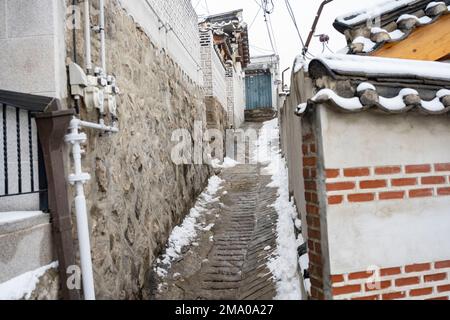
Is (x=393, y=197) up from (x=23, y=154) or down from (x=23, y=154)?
down

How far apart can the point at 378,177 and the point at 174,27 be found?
5.62 meters

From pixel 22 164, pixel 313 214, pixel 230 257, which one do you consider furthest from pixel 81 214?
pixel 230 257

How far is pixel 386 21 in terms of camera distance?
389 cm

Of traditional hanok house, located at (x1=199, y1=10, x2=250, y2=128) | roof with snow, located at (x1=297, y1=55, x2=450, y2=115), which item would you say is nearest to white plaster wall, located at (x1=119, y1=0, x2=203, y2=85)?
traditional hanok house, located at (x1=199, y1=10, x2=250, y2=128)

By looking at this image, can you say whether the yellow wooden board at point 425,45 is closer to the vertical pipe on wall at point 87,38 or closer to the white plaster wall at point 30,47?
the vertical pipe on wall at point 87,38

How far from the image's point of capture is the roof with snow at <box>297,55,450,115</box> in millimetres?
1931

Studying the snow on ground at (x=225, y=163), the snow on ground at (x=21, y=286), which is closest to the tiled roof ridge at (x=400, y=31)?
the snow on ground at (x=21, y=286)

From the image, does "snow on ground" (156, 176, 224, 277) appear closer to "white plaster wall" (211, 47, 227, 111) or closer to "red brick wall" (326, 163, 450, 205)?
"red brick wall" (326, 163, 450, 205)

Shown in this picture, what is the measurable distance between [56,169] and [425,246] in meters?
2.61

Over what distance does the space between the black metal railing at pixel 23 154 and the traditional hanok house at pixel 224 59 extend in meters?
8.46

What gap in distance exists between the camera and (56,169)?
242 cm

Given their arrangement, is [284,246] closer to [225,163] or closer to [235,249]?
[235,249]

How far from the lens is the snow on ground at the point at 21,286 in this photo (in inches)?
74.8

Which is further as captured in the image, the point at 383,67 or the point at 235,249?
the point at 235,249
